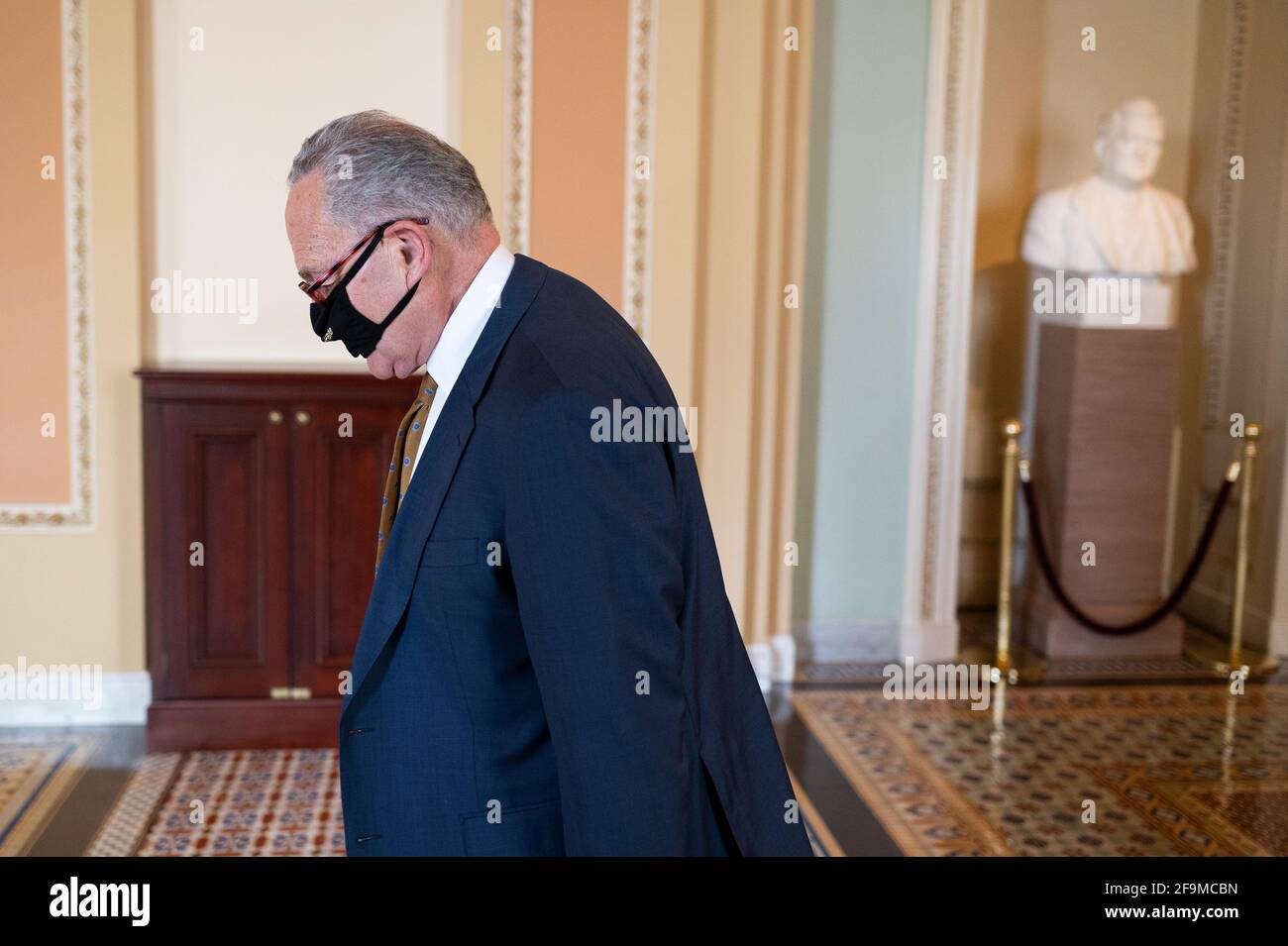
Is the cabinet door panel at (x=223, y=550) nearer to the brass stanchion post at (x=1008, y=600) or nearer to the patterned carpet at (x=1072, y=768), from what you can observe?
the patterned carpet at (x=1072, y=768)

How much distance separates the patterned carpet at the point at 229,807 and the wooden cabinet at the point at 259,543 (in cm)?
14

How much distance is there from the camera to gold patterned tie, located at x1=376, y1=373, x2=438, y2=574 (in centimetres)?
185

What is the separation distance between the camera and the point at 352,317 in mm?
1809

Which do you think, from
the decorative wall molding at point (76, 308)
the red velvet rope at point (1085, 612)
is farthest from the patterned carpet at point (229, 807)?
the red velvet rope at point (1085, 612)

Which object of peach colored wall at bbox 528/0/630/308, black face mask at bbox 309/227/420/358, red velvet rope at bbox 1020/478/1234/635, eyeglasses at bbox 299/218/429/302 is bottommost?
red velvet rope at bbox 1020/478/1234/635

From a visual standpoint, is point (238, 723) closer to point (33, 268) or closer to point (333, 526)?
point (333, 526)

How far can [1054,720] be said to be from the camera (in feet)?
17.9

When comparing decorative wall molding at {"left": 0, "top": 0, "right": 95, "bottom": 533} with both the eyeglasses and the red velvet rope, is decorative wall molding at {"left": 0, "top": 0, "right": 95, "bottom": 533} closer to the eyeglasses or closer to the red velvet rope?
the eyeglasses

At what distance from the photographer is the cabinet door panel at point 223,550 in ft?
16.0

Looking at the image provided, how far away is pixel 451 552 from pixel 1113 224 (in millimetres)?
5187

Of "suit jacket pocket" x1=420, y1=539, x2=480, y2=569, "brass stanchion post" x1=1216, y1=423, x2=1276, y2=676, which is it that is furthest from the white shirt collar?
"brass stanchion post" x1=1216, y1=423, x2=1276, y2=676

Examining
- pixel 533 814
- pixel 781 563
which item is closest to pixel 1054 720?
pixel 781 563

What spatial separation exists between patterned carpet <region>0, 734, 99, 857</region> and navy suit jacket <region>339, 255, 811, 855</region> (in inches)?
115

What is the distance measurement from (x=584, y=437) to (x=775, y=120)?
4212 millimetres
